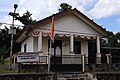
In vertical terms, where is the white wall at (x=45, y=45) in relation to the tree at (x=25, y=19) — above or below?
below

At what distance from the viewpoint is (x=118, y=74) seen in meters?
17.0

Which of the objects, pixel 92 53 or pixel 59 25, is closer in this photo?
pixel 59 25

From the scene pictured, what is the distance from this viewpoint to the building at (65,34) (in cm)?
2008

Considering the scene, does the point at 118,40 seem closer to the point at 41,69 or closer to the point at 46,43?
the point at 46,43

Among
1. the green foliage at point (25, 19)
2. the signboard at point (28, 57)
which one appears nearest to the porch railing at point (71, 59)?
the signboard at point (28, 57)

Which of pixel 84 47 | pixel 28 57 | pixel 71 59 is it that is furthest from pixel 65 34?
pixel 28 57

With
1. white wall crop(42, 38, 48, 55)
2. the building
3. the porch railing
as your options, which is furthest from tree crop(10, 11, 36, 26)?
the porch railing

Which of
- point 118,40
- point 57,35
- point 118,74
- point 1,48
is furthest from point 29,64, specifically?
point 118,40

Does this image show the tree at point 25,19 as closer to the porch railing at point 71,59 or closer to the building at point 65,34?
the building at point 65,34

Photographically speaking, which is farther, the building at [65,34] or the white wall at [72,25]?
the white wall at [72,25]

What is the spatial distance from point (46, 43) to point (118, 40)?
1801cm

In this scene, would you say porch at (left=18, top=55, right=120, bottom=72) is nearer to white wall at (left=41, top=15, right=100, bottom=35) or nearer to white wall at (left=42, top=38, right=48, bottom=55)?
white wall at (left=42, top=38, right=48, bottom=55)

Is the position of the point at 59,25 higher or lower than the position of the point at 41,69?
higher

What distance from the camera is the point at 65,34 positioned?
21.3 meters
